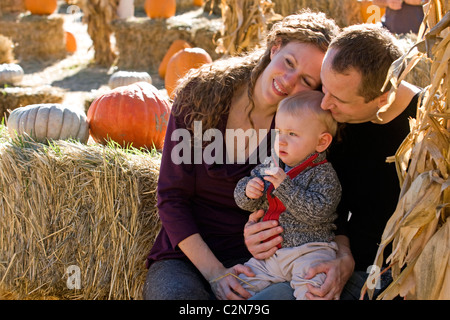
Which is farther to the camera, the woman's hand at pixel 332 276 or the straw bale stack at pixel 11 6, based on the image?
the straw bale stack at pixel 11 6

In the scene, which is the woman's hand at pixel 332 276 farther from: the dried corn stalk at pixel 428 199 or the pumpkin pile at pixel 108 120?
the pumpkin pile at pixel 108 120

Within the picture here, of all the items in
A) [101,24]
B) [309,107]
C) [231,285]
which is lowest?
[231,285]

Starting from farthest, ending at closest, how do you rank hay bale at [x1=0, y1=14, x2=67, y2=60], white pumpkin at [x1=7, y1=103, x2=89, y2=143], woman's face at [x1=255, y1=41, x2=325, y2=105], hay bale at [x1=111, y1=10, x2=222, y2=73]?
1. hay bale at [x1=0, y1=14, x2=67, y2=60]
2. hay bale at [x1=111, y1=10, x2=222, y2=73]
3. white pumpkin at [x1=7, y1=103, x2=89, y2=143]
4. woman's face at [x1=255, y1=41, x2=325, y2=105]

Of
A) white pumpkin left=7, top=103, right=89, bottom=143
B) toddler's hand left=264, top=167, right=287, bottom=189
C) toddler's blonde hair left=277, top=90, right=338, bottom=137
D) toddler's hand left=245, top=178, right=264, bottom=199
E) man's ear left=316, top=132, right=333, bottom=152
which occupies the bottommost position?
white pumpkin left=7, top=103, right=89, bottom=143

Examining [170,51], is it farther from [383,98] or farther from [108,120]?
[383,98]

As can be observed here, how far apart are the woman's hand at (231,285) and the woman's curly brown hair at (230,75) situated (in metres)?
0.63

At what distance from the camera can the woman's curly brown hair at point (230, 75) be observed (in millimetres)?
2355

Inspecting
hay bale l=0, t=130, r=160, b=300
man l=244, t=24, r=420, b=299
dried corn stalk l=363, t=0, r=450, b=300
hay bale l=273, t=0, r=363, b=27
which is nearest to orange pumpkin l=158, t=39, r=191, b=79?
hay bale l=273, t=0, r=363, b=27

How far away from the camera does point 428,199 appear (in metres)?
1.59

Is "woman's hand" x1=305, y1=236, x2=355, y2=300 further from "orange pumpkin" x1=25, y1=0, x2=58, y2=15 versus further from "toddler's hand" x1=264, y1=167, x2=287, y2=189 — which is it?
"orange pumpkin" x1=25, y1=0, x2=58, y2=15

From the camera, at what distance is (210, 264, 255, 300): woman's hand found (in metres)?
2.11

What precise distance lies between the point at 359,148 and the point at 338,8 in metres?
5.31

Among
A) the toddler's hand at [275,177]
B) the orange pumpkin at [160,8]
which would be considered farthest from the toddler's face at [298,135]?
the orange pumpkin at [160,8]

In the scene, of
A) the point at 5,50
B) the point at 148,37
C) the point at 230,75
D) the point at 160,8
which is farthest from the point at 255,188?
the point at 160,8
